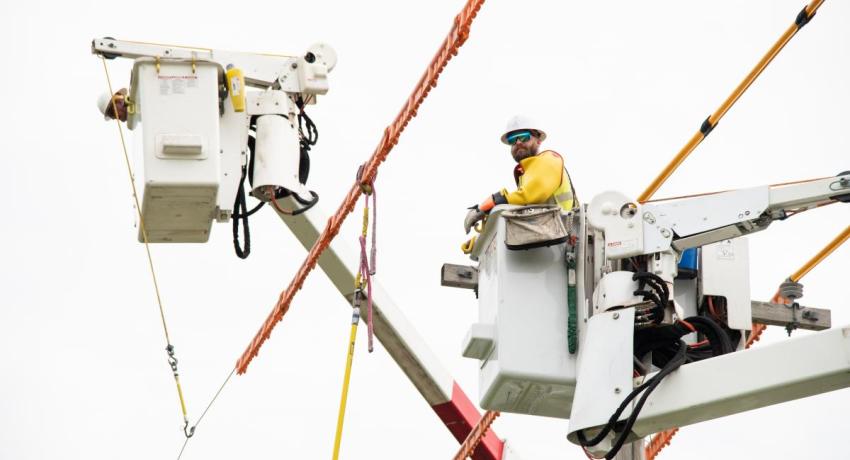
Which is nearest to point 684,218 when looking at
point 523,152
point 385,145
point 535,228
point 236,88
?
point 535,228

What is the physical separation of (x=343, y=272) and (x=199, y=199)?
90.7 inches

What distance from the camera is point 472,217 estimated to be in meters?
15.0

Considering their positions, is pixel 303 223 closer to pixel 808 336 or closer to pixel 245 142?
pixel 245 142

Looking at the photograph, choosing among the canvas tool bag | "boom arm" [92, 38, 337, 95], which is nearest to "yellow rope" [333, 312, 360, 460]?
the canvas tool bag

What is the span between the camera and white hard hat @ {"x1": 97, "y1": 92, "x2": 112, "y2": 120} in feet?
52.1

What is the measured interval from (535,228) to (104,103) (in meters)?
3.50

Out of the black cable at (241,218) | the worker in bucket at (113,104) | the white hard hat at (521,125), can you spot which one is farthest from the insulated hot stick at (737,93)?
the worker in bucket at (113,104)

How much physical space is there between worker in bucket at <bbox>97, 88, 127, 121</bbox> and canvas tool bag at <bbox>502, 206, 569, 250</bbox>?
121 inches

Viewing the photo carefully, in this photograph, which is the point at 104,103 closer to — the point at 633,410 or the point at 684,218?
the point at 684,218

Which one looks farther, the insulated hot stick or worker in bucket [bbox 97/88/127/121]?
worker in bucket [bbox 97/88/127/121]

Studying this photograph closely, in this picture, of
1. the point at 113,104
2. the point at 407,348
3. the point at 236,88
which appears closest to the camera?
the point at 236,88

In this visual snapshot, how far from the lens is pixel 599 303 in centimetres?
1405

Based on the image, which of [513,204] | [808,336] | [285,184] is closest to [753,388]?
[808,336]

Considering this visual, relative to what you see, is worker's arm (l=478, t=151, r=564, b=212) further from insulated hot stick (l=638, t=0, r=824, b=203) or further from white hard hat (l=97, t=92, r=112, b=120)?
white hard hat (l=97, t=92, r=112, b=120)
